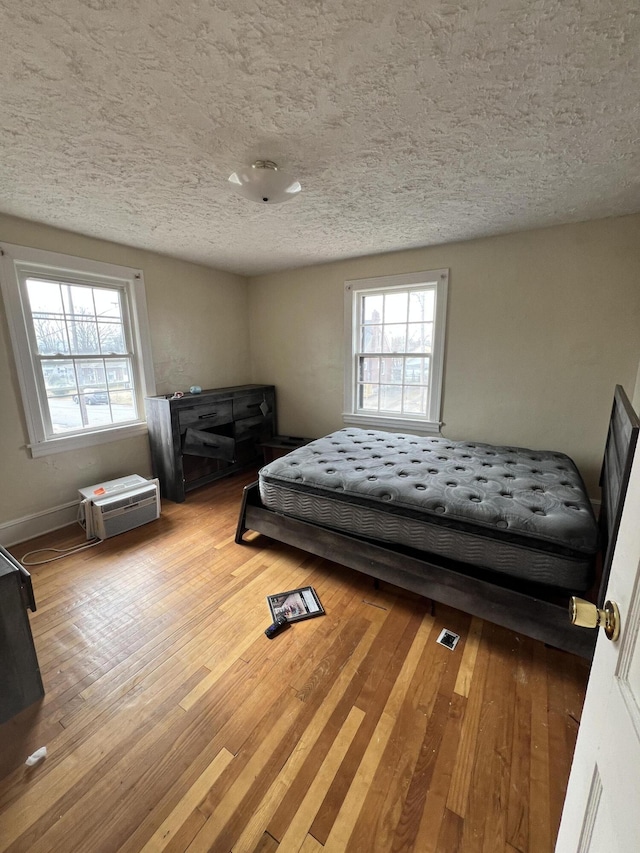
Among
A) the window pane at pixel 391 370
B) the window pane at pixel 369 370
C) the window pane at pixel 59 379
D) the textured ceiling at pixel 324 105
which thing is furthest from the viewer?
the window pane at pixel 369 370

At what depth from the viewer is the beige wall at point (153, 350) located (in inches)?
97.2

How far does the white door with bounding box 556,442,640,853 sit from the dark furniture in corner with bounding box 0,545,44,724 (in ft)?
5.57

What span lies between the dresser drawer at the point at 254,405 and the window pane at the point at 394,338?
1.50 m

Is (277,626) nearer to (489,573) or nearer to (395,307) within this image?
(489,573)

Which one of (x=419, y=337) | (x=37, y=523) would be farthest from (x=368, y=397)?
(x=37, y=523)

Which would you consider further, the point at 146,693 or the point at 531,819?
the point at 146,693

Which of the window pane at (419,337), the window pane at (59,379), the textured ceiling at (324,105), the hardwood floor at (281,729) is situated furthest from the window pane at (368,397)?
the window pane at (59,379)

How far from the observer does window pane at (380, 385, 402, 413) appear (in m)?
3.58

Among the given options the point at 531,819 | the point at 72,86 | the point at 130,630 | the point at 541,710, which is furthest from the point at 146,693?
the point at 72,86

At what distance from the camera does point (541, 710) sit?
1342mm

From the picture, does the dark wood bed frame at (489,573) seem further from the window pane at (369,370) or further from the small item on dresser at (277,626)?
the window pane at (369,370)

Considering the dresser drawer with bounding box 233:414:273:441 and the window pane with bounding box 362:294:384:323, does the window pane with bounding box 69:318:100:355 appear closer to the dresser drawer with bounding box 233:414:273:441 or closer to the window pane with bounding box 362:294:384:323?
the dresser drawer with bounding box 233:414:273:441

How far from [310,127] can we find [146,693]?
2.47m

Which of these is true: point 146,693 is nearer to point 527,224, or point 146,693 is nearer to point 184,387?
point 184,387
